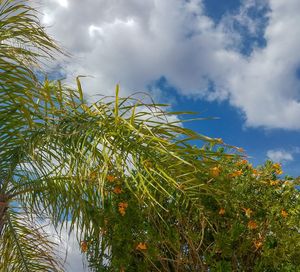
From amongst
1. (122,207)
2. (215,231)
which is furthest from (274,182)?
(122,207)

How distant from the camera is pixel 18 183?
5145 millimetres

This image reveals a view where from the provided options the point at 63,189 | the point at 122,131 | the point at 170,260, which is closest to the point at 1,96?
the point at 63,189

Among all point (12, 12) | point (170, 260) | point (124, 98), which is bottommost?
point (170, 260)

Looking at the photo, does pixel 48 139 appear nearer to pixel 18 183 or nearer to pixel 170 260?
pixel 18 183

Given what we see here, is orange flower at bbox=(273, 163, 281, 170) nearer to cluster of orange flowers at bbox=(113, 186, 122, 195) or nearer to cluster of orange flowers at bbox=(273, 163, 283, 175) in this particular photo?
cluster of orange flowers at bbox=(273, 163, 283, 175)

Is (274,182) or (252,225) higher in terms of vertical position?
(274,182)

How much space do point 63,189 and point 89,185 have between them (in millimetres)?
327

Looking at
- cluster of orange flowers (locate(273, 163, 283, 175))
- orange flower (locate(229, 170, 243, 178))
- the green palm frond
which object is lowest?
the green palm frond

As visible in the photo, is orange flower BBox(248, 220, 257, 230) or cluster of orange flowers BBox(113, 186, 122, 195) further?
cluster of orange flowers BBox(113, 186, 122, 195)

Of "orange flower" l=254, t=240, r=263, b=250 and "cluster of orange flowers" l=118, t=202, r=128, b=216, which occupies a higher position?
"cluster of orange flowers" l=118, t=202, r=128, b=216

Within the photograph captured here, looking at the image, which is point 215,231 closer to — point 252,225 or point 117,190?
point 252,225

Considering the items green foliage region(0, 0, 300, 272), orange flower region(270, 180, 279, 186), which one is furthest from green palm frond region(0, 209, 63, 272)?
orange flower region(270, 180, 279, 186)

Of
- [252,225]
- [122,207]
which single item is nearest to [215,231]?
[252,225]

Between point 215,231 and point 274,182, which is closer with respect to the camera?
point 215,231
